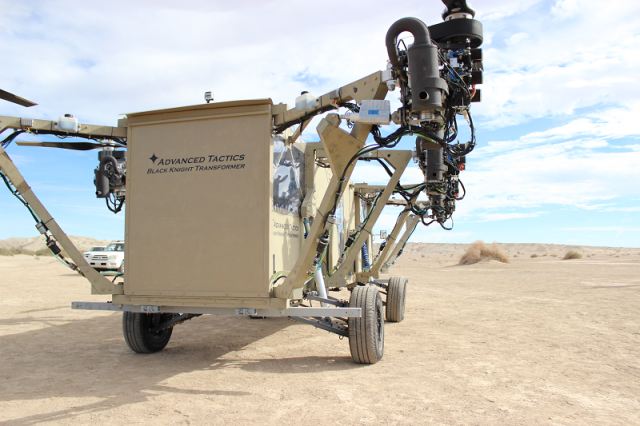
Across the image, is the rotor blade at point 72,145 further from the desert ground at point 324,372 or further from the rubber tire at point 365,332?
the rubber tire at point 365,332

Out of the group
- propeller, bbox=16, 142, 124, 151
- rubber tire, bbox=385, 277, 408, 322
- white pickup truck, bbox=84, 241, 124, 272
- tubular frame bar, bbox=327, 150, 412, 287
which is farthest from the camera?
white pickup truck, bbox=84, 241, 124, 272

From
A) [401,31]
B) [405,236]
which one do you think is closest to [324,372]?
[401,31]

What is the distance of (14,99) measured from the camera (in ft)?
23.7

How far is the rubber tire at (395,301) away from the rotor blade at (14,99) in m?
7.49

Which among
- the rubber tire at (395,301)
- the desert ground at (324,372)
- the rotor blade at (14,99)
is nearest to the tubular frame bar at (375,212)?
the desert ground at (324,372)

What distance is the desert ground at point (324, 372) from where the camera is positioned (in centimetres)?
498

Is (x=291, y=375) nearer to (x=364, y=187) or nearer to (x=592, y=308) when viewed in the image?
(x=364, y=187)

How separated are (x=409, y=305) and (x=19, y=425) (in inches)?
428

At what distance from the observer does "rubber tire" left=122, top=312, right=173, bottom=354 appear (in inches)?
296

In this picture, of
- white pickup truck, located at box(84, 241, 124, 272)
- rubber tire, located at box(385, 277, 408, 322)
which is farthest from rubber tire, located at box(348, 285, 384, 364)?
white pickup truck, located at box(84, 241, 124, 272)

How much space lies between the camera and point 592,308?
40.5 feet

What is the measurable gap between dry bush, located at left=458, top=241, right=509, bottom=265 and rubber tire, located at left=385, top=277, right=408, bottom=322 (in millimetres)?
29445

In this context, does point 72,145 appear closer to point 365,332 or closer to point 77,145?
point 77,145

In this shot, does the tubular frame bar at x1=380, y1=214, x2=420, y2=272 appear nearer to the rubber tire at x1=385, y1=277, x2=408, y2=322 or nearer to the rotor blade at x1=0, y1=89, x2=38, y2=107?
the rubber tire at x1=385, y1=277, x2=408, y2=322
